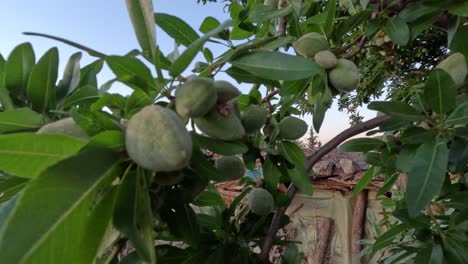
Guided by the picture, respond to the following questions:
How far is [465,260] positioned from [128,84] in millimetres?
938

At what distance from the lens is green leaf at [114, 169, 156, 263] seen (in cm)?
45

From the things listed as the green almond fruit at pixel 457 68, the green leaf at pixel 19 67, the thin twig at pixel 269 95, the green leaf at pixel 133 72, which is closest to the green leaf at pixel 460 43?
the green almond fruit at pixel 457 68

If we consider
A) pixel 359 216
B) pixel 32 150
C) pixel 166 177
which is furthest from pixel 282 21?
pixel 359 216

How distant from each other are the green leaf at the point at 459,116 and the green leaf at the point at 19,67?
2.42ft

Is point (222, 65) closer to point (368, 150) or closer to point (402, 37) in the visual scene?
point (402, 37)

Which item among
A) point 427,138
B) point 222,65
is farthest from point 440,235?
point 222,65

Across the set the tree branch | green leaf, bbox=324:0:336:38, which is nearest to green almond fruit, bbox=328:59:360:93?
green leaf, bbox=324:0:336:38

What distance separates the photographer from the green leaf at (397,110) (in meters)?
0.84

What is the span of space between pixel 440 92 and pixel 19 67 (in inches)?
28.8

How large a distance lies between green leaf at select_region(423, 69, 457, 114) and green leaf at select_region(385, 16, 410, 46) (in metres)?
0.09

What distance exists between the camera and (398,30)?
2.92ft

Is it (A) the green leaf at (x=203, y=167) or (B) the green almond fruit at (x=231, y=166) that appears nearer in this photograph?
(A) the green leaf at (x=203, y=167)

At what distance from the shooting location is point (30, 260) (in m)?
0.35

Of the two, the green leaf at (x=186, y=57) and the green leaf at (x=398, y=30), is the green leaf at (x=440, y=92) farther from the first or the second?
the green leaf at (x=186, y=57)
